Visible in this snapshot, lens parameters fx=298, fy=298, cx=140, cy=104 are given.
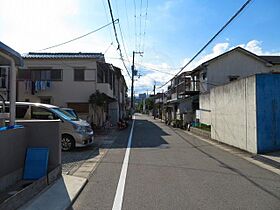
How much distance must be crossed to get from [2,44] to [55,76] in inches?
752

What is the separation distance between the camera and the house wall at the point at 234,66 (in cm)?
3131

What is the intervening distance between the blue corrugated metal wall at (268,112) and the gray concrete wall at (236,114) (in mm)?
199

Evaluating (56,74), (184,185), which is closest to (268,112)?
(184,185)

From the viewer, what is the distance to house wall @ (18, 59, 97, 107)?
24875mm

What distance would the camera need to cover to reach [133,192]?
254 inches

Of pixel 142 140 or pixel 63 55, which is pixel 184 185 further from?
pixel 63 55

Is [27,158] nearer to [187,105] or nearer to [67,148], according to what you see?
[67,148]

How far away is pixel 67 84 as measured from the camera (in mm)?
24969

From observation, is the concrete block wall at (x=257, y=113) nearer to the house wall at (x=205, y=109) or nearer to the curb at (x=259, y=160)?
the curb at (x=259, y=160)

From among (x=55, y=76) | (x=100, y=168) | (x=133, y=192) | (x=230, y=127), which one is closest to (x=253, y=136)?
(x=230, y=127)

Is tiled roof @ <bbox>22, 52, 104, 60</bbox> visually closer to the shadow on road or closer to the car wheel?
the shadow on road

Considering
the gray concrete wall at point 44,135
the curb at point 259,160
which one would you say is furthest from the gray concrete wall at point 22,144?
the curb at point 259,160

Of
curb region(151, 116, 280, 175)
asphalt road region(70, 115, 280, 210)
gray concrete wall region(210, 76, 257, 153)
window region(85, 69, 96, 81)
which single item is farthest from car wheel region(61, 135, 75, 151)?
window region(85, 69, 96, 81)

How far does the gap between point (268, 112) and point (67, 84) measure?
17449 mm
